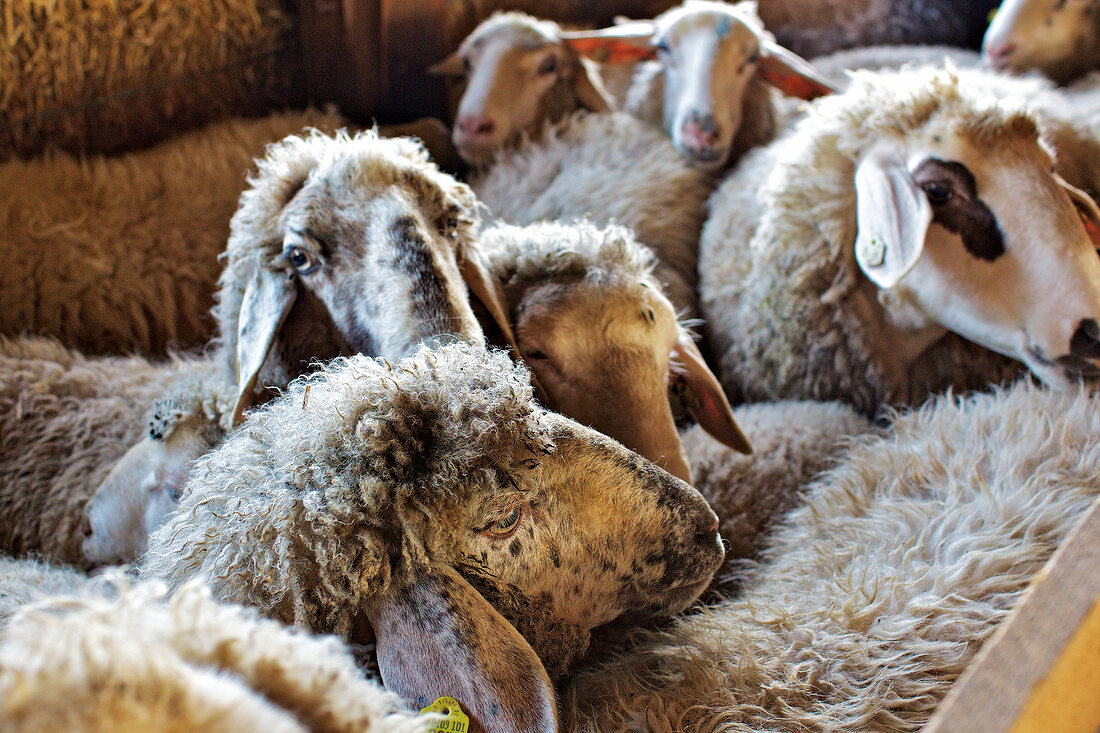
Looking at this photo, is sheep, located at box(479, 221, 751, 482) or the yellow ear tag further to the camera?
sheep, located at box(479, 221, 751, 482)

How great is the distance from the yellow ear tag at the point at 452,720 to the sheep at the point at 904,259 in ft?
4.66

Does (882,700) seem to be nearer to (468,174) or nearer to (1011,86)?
(1011,86)

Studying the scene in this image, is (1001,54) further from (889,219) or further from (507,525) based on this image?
(507,525)

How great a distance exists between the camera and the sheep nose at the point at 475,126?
312cm

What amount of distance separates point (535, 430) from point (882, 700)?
67 centimetres

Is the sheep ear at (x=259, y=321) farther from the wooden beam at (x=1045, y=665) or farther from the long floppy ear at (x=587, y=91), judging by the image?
the long floppy ear at (x=587, y=91)

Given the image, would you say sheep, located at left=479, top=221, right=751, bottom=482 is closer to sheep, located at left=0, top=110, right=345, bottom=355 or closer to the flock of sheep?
the flock of sheep

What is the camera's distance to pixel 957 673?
1197 millimetres

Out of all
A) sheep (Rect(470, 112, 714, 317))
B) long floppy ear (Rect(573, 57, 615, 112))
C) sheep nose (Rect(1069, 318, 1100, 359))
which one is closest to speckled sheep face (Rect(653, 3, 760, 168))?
sheep (Rect(470, 112, 714, 317))

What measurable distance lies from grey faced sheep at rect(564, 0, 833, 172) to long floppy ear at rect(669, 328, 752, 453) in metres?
1.38

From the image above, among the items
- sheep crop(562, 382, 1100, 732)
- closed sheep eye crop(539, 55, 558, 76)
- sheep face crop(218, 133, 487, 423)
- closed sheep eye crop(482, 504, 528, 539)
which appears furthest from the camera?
closed sheep eye crop(539, 55, 558, 76)

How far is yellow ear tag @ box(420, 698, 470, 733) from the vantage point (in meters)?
0.94

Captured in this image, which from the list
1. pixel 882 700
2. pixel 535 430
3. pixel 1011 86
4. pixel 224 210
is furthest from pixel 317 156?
pixel 1011 86

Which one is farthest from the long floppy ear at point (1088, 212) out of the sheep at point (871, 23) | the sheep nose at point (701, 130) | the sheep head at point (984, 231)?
the sheep at point (871, 23)
